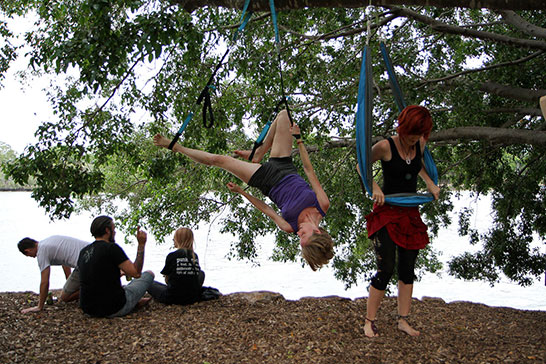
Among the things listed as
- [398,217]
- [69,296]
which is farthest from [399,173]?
[69,296]

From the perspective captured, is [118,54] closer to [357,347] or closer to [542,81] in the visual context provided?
[357,347]

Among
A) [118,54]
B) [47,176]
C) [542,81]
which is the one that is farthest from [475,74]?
[47,176]

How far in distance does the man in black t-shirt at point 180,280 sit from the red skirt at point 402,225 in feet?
6.30

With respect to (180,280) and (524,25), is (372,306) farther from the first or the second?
(524,25)

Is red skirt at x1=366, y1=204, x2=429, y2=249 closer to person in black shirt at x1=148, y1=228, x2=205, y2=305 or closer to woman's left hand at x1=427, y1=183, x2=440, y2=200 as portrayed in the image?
woman's left hand at x1=427, y1=183, x2=440, y2=200

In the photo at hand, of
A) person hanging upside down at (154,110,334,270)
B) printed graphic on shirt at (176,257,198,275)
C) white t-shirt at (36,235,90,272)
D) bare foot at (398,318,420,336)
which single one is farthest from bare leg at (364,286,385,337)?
white t-shirt at (36,235,90,272)

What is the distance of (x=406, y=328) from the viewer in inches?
142

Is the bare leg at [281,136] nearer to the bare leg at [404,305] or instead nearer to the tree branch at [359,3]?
the tree branch at [359,3]

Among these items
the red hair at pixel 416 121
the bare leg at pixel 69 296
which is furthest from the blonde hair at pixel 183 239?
the red hair at pixel 416 121

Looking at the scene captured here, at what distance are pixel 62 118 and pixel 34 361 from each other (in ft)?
7.04

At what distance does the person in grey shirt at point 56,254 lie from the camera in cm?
432

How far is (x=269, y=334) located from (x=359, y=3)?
2490 mm

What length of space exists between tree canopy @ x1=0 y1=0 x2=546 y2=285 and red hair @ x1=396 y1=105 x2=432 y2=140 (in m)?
0.56

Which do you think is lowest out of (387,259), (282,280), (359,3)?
(282,280)
